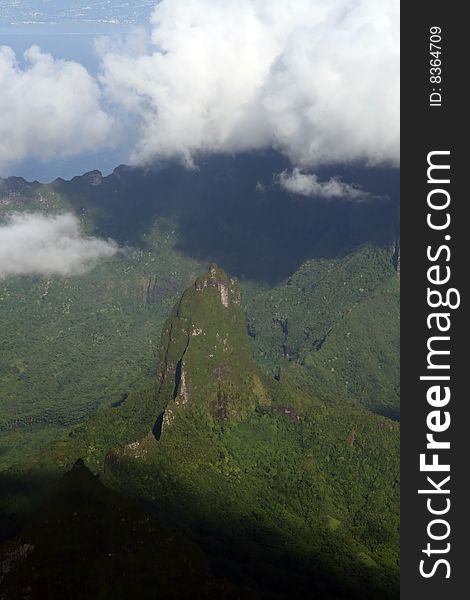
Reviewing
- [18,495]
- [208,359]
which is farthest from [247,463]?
[18,495]

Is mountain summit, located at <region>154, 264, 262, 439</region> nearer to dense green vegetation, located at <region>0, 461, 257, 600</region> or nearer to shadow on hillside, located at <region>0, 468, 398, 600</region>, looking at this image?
shadow on hillside, located at <region>0, 468, 398, 600</region>

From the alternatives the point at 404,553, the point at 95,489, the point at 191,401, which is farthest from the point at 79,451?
the point at 404,553

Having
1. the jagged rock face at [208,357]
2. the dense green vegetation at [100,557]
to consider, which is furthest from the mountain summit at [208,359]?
the dense green vegetation at [100,557]

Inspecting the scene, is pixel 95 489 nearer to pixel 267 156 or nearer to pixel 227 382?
pixel 227 382

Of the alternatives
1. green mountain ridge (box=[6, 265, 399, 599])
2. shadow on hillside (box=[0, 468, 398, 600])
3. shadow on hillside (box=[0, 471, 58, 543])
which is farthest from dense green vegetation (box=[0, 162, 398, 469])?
shadow on hillside (box=[0, 468, 398, 600])

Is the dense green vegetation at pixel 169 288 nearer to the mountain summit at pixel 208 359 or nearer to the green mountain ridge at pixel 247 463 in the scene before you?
the mountain summit at pixel 208 359
